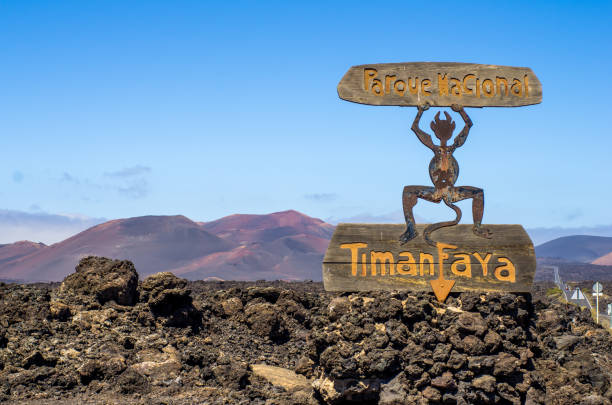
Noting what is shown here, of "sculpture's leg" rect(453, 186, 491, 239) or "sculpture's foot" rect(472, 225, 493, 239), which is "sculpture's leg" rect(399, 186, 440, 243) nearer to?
"sculpture's leg" rect(453, 186, 491, 239)

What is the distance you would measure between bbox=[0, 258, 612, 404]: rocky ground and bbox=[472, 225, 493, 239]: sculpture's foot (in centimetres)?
72

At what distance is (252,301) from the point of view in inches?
604

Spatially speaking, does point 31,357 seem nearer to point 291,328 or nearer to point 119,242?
point 291,328

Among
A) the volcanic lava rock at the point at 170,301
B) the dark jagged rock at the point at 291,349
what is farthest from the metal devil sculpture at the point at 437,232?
the volcanic lava rock at the point at 170,301

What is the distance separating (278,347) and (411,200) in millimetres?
5878

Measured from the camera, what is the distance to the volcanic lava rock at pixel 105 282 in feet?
44.4

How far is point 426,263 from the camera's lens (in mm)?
8773

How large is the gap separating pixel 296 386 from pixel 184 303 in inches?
180

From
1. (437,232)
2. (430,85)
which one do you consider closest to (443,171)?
(437,232)

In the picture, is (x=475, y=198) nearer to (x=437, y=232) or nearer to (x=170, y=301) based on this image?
(x=437, y=232)

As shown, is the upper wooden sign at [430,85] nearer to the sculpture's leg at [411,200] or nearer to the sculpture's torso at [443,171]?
the sculpture's torso at [443,171]

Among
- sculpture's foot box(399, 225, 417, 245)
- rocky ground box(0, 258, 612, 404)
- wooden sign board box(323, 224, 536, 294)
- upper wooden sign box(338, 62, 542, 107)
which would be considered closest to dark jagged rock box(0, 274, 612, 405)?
rocky ground box(0, 258, 612, 404)

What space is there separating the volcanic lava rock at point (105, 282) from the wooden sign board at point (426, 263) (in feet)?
19.4

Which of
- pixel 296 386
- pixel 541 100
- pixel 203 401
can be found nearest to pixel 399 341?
pixel 296 386
